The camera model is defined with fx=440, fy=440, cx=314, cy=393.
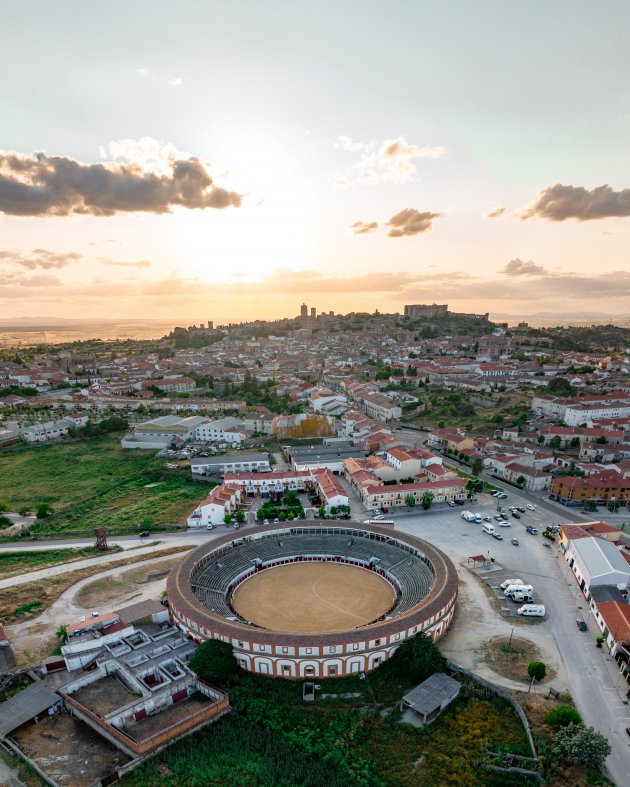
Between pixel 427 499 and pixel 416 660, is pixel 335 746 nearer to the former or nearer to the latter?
pixel 416 660

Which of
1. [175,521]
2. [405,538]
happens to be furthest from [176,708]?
[175,521]

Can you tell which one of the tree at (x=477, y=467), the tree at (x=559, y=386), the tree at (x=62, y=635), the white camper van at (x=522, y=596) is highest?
the tree at (x=559, y=386)

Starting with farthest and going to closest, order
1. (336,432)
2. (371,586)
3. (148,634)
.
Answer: (336,432) → (371,586) → (148,634)

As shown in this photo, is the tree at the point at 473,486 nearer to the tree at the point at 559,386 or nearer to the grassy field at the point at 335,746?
the grassy field at the point at 335,746

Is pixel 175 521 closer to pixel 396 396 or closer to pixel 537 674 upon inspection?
pixel 537 674

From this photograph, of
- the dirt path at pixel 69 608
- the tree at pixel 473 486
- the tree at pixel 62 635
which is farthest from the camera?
the tree at pixel 473 486

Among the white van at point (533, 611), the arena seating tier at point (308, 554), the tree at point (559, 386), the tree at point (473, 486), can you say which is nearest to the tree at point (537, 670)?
the white van at point (533, 611)
